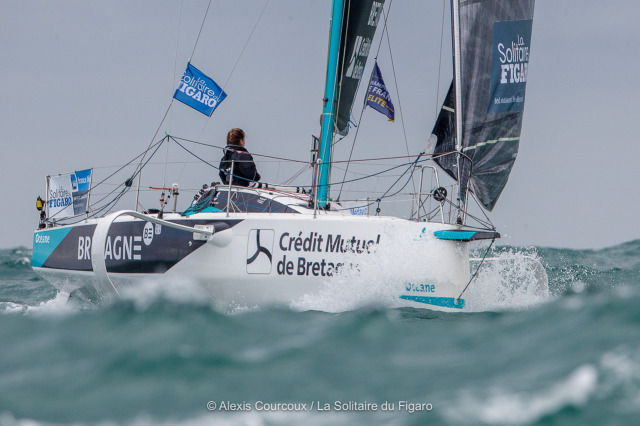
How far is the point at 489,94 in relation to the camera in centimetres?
711

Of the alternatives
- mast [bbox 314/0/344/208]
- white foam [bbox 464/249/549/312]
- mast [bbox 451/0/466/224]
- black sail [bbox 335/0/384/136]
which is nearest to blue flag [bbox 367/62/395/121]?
black sail [bbox 335/0/384/136]

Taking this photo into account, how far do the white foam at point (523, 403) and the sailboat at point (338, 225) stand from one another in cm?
280

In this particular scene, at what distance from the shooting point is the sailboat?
6.18 m

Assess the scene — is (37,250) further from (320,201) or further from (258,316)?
(258,316)

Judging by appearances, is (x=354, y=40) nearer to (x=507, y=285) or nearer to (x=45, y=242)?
(x=507, y=285)

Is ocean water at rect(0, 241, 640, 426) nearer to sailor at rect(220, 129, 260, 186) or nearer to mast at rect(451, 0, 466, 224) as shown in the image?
mast at rect(451, 0, 466, 224)

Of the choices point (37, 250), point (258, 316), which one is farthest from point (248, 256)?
point (37, 250)

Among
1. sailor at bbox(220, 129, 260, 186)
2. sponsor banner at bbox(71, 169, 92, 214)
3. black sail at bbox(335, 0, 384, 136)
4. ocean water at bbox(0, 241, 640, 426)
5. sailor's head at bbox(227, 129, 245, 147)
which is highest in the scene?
black sail at bbox(335, 0, 384, 136)

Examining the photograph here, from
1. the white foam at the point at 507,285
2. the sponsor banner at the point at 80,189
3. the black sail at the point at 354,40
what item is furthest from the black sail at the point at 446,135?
the sponsor banner at the point at 80,189

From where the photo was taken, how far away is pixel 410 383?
11.9 ft

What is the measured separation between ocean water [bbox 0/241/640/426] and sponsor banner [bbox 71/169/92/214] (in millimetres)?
3376

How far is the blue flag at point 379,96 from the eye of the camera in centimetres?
945

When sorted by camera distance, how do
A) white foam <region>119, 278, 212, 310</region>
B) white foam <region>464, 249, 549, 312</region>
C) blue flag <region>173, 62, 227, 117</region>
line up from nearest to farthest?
white foam <region>464, 249, 549, 312</region> < white foam <region>119, 278, 212, 310</region> < blue flag <region>173, 62, 227, 117</region>

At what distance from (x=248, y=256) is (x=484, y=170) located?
96.7 inches
